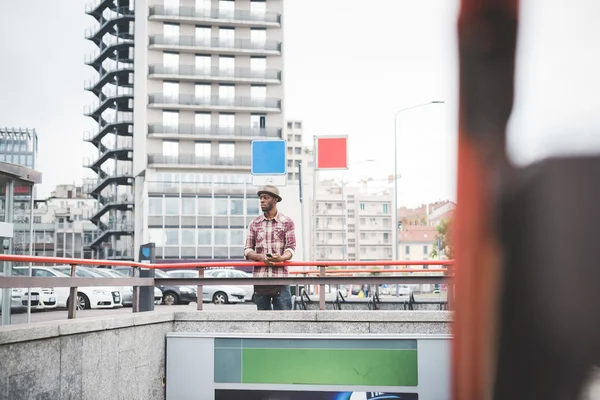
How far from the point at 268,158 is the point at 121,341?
5618mm

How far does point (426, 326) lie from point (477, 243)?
6.57m

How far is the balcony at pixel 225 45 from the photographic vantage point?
6347 cm

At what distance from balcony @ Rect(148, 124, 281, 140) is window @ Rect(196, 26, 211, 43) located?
7296mm

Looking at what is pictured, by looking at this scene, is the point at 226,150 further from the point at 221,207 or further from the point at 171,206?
the point at 171,206

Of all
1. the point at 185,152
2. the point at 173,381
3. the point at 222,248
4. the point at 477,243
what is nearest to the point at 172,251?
the point at 222,248

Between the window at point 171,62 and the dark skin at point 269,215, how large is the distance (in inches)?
2279

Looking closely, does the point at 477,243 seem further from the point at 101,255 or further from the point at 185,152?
the point at 101,255

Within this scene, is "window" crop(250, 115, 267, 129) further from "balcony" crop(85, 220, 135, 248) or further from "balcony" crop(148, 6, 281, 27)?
"balcony" crop(85, 220, 135, 248)

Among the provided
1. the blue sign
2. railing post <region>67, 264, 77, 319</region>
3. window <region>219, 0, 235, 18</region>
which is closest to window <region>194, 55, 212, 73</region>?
window <region>219, 0, 235, 18</region>

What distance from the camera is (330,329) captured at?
7.47m

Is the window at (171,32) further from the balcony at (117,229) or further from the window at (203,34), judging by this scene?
the balcony at (117,229)

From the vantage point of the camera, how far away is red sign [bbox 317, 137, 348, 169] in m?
13.5

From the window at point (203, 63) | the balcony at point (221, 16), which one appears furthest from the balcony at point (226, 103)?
the balcony at point (221, 16)

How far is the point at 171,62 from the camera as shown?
63688mm
